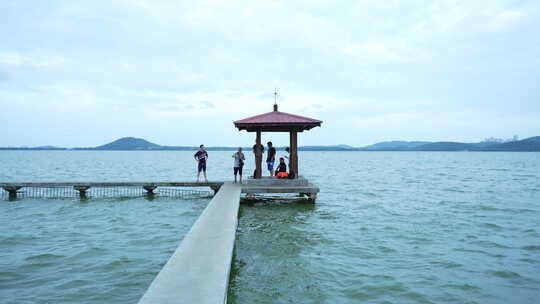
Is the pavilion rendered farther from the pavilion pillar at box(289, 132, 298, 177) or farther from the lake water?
the lake water

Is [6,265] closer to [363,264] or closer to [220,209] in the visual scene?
[220,209]

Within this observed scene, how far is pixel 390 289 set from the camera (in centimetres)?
731

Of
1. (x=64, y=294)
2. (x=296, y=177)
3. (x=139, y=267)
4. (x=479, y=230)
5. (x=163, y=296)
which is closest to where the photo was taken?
(x=163, y=296)

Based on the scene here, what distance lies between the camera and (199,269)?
224 inches

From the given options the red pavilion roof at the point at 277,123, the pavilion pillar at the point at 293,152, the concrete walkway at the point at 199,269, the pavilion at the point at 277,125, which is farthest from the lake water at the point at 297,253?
the red pavilion roof at the point at 277,123

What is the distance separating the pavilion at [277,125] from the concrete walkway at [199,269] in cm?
723

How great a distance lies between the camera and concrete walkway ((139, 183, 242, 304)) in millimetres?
4680

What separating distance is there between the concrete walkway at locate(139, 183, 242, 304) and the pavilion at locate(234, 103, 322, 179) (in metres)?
7.23

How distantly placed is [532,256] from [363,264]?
5058mm

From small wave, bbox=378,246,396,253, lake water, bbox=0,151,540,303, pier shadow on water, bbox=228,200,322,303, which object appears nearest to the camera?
pier shadow on water, bbox=228,200,322,303

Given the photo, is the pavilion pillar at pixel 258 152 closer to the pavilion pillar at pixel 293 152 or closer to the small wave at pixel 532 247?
the pavilion pillar at pixel 293 152

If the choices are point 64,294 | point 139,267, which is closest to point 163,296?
point 64,294

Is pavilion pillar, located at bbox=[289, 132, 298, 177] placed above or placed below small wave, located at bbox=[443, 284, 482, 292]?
above

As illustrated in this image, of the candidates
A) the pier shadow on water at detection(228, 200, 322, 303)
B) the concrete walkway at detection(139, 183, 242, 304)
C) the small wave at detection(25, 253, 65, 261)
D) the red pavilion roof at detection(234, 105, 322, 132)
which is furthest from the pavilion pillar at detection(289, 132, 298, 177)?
the small wave at detection(25, 253, 65, 261)
